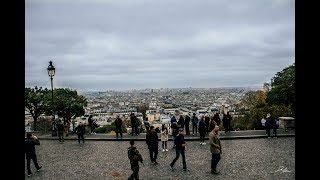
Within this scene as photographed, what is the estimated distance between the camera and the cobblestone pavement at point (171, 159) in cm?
1195

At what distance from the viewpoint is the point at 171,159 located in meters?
14.7

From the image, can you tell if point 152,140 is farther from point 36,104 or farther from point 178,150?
point 36,104

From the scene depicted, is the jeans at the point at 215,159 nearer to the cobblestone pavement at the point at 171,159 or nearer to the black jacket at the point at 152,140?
the cobblestone pavement at the point at 171,159

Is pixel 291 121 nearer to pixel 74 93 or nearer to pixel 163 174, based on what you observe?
pixel 163 174

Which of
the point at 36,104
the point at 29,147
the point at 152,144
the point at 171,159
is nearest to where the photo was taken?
the point at 29,147

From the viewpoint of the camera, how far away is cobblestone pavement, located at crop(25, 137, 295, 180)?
39.2 feet

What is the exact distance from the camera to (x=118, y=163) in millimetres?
14211

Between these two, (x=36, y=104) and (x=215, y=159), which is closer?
(x=215, y=159)

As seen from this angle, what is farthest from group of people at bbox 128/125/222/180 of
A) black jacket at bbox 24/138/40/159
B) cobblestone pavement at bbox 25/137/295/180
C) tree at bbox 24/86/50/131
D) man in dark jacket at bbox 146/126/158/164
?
tree at bbox 24/86/50/131

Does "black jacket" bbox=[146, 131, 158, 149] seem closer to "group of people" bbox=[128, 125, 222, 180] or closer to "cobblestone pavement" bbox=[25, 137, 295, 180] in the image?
"group of people" bbox=[128, 125, 222, 180]

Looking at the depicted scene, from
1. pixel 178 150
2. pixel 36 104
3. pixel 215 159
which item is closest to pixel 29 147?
pixel 178 150

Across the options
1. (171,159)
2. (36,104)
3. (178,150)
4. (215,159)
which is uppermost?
(36,104)
